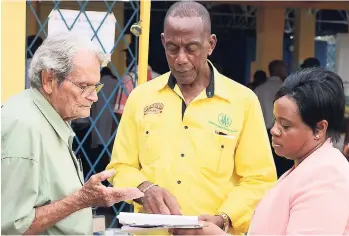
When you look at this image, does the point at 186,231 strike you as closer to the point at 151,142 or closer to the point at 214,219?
the point at 214,219

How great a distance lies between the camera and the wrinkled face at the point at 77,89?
225 centimetres

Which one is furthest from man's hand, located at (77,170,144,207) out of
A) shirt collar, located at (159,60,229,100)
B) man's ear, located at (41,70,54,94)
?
shirt collar, located at (159,60,229,100)

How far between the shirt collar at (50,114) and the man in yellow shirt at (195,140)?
51cm

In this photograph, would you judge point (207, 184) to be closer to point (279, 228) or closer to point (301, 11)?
point (279, 228)

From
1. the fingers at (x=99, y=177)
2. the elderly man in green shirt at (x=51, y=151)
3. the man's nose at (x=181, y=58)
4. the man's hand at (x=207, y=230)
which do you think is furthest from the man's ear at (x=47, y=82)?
the man's hand at (x=207, y=230)

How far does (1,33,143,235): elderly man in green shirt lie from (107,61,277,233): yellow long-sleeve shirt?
450mm

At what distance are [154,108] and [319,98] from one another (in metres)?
0.96

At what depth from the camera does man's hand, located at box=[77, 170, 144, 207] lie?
206 centimetres

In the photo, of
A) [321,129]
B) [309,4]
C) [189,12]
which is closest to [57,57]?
[189,12]

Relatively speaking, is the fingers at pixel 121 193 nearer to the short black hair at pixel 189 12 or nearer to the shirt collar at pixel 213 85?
the shirt collar at pixel 213 85

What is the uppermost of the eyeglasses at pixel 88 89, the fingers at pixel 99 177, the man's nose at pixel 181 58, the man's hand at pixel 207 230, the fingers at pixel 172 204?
the man's nose at pixel 181 58

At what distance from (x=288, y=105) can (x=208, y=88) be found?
78 cm

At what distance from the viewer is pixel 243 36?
12.8 m

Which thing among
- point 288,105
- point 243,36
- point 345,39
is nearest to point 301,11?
point 243,36
